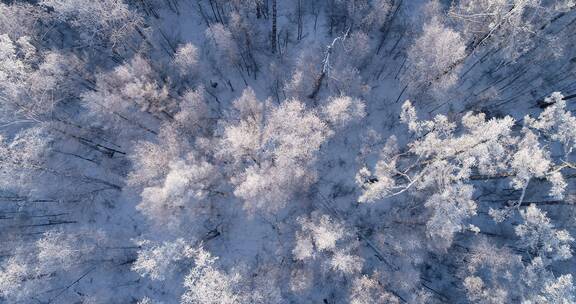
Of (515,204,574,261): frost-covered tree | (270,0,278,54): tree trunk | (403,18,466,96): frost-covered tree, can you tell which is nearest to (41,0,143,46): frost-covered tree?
(270,0,278,54): tree trunk

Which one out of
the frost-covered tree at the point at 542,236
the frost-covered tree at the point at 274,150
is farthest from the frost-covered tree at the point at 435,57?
the frost-covered tree at the point at 542,236

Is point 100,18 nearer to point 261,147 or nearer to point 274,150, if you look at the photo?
point 261,147

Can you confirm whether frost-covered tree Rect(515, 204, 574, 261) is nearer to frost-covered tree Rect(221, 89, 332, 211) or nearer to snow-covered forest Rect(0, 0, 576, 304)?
snow-covered forest Rect(0, 0, 576, 304)

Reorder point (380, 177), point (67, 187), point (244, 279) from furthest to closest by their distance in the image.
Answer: point (67, 187), point (244, 279), point (380, 177)

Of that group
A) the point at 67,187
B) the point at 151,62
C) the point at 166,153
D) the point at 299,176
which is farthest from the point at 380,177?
the point at 67,187

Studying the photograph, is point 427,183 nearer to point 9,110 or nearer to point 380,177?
point 380,177

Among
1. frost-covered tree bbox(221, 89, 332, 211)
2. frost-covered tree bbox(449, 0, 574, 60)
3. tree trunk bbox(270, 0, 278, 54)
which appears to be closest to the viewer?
frost-covered tree bbox(449, 0, 574, 60)

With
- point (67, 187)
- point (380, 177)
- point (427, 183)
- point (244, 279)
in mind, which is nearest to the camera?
point (427, 183)

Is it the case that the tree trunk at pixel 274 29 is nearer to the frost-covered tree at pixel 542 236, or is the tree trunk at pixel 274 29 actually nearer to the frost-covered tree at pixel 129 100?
the frost-covered tree at pixel 129 100
